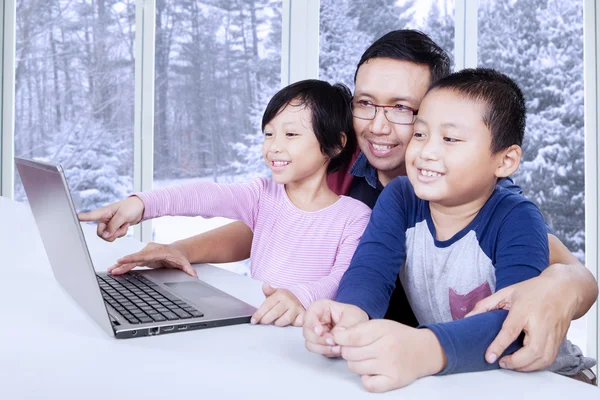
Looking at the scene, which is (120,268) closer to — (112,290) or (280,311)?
(112,290)

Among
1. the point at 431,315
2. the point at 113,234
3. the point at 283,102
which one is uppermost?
the point at 283,102

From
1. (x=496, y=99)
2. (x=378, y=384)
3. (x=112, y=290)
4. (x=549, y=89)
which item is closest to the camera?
(x=378, y=384)

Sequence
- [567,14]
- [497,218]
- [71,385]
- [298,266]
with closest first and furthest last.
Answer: [71,385] < [497,218] < [298,266] < [567,14]

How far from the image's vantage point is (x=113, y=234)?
1154mm

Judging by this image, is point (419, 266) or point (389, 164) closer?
point (419, 266)

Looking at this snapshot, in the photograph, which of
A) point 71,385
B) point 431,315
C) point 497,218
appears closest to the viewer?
point 71,385

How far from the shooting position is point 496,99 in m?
1.02

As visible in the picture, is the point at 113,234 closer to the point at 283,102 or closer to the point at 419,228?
the point at 283,102

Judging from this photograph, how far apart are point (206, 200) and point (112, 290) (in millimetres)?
448

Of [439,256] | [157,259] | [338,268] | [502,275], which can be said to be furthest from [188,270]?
[502,275]

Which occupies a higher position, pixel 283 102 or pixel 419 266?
pixel 283 102

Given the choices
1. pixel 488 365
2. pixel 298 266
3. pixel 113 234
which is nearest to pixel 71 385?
pixel 488 365

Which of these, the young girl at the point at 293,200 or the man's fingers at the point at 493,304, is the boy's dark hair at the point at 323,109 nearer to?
the young girl at the point at 293,200

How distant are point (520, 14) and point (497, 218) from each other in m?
2.58
